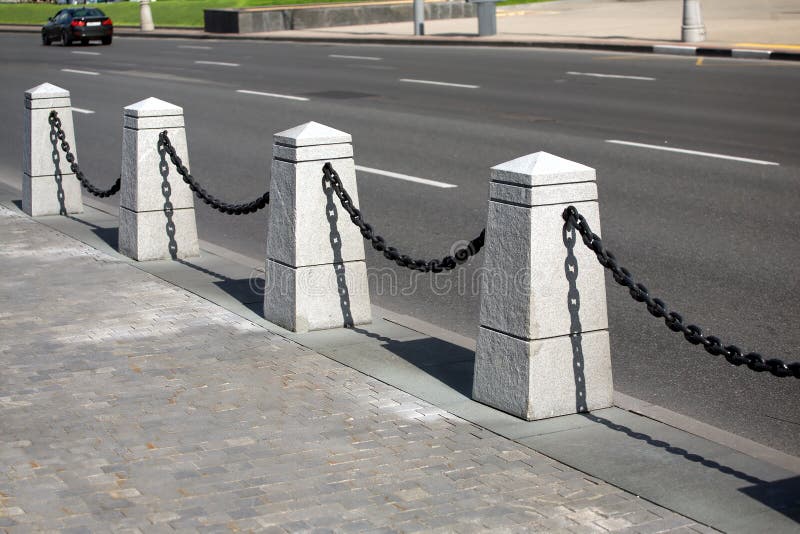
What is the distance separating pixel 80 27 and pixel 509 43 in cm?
1890

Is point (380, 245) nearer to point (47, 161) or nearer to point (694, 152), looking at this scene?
point (47, 161)

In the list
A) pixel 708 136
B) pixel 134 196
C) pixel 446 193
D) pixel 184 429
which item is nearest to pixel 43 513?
pixel 184 429

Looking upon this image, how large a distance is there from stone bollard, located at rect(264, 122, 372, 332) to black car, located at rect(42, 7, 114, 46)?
1514 inches

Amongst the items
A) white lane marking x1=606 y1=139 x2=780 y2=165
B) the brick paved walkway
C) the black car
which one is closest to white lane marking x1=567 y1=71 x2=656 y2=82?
white lane marking x1=606 y1=139 x2=780 y2=165

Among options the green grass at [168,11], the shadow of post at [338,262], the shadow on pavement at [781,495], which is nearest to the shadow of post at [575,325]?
the shadow on pavement at [781,495]

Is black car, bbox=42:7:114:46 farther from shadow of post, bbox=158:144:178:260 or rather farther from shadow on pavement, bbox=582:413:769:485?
shadow on pavement, bbox=582:413:769:485

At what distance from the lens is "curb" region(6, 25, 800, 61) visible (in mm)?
25594

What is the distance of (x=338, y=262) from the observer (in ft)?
24.7

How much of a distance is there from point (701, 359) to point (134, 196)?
4927 millimetres

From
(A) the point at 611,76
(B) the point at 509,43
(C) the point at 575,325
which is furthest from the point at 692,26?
(C) the point at 575,325

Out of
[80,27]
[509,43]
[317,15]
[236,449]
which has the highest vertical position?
[317,15]

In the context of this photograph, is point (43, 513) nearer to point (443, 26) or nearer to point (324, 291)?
point (324, 291)

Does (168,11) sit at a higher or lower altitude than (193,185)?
higher

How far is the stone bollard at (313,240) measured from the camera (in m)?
7.34
